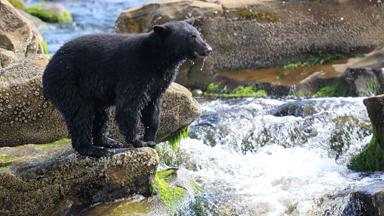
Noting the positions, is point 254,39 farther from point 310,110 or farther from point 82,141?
point 82,141

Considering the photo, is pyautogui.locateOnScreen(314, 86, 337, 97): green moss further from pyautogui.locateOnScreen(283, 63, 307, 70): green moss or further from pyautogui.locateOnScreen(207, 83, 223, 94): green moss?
pyautogui.locateOnScreen(207, 83, 223, 94): green moss

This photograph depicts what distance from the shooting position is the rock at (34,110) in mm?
9078

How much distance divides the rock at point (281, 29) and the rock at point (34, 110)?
18.9 ft

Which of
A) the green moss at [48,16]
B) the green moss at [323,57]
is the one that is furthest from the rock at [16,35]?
the green moss at [48,16]

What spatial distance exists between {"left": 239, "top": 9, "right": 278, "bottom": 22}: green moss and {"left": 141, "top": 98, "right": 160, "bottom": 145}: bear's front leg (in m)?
7.79

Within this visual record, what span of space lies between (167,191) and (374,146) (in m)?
2.96

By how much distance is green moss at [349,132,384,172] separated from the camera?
9438 millimetres

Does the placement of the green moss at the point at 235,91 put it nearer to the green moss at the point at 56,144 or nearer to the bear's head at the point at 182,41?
the green moss at the point at 56,144

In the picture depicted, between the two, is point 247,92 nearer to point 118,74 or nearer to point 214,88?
point 214,88

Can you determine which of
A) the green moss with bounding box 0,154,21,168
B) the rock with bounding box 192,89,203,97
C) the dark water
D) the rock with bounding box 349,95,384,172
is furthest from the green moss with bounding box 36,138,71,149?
the dark water

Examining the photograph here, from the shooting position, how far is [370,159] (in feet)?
31.6

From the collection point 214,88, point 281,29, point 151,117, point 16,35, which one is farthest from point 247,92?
point 151,117

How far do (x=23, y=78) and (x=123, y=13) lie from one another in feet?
22.9

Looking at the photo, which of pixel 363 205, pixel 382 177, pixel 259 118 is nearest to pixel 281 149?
pixel 259 118
